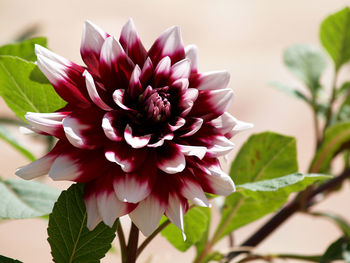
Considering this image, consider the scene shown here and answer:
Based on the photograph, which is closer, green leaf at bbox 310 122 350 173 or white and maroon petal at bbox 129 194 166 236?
white and maroon petal at bbox 129 194 166 236

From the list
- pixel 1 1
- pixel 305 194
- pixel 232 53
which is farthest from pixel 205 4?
pixel 305 194

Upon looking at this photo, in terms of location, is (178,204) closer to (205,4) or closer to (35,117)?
(35,117)

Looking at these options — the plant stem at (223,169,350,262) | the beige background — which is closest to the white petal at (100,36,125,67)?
the plant stem at (223,169,350,262)

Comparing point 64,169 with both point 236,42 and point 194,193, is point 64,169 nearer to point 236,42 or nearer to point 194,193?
point 194,193

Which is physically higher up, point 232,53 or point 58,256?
point 58,256

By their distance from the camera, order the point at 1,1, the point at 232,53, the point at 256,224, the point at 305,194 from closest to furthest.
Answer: the point at 305,194 < the point at 256,224 < the point at 232,53 < the point at 1,1

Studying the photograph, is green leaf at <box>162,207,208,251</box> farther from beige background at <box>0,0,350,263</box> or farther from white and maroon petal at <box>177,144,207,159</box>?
beige background at <box>0,0,350,263</box>

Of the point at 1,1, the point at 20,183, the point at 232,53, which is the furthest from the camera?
the point at 1,1
